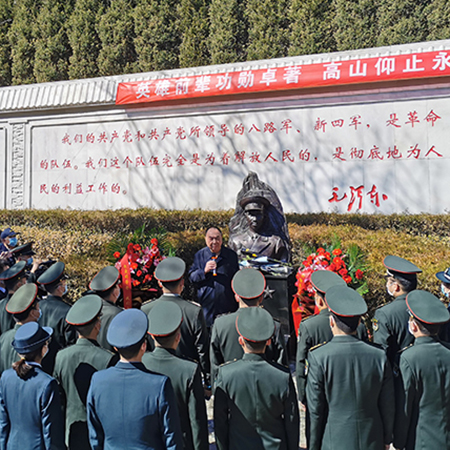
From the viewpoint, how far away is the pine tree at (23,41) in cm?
1623

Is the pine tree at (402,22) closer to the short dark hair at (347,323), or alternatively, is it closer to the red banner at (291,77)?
the red banner at (291,77)

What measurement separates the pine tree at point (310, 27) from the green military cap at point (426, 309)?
38.2 ft

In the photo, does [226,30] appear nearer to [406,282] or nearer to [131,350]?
[406,282]

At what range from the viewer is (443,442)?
2.42 metres

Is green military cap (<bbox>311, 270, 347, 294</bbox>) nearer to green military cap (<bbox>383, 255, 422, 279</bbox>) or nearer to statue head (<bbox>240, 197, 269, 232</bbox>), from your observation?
green military cap (<bbox>383, 255, 422, 279</bbox>)

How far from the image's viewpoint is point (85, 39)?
1521 cm

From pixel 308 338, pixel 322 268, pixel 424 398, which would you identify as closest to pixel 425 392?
pixel 424 398

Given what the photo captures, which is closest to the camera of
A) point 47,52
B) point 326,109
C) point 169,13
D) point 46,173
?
point 326,109

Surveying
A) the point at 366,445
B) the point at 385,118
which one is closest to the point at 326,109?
the point at 385,118

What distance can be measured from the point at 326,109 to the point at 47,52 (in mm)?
11983

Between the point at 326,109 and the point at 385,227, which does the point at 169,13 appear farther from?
the point at 385,227

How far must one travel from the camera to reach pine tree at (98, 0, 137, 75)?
585 inches

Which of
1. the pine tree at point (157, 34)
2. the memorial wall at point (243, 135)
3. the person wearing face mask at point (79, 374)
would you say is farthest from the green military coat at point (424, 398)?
the pine tree at point (157, 34)

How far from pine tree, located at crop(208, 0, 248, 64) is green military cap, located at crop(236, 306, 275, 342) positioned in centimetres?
1240
